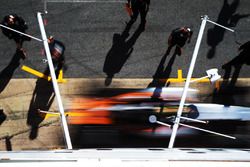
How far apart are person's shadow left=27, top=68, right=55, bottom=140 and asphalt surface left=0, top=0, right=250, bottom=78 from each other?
2.47 feet

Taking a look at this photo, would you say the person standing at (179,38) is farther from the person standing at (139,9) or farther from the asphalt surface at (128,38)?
the person standing at (139,9)

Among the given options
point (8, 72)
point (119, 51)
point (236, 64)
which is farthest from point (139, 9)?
point (8, 72)

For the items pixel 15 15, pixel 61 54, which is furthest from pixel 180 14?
pixel 15 15

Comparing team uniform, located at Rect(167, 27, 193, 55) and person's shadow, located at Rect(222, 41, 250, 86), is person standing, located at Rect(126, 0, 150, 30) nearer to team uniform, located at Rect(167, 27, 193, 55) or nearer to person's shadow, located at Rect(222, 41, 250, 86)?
team uniform, located at Rect(167, 27, 193, 55)

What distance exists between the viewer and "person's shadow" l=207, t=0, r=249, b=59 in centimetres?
1335

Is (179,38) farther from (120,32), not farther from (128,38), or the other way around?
(120,32)

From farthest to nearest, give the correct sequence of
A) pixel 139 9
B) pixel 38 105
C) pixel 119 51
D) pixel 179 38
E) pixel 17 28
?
pixel 119 51
pixel 38 105
pixel 139 9
pixel 17 28
pixel 179 38

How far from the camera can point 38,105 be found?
13242mm

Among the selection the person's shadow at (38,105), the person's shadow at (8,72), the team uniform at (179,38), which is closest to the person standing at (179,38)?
the team uniform at (179,38)

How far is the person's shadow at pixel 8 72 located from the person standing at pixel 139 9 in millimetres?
4425

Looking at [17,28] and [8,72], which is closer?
[17,28]

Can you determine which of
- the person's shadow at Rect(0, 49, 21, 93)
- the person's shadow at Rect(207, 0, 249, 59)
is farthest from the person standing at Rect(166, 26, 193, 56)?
the person's shadow at Rect(0, 49, 21, 93)

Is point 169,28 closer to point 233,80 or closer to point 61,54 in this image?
→ point 233,80

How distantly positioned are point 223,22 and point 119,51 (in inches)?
157
